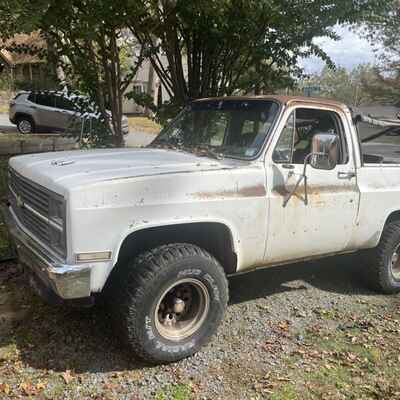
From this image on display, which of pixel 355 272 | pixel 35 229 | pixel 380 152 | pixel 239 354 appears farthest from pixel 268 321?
pixel 380 152

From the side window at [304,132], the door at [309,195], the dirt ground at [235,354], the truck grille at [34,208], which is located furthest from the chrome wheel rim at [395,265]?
the truck grille at [34,208]

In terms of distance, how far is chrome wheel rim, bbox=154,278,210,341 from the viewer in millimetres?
3465

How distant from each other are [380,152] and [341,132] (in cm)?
167

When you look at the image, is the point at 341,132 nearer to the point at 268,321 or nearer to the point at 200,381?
the point at 268,321

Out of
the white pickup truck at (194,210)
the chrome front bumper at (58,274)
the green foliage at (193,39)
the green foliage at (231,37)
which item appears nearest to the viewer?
the chrome front bumper at (58,274)

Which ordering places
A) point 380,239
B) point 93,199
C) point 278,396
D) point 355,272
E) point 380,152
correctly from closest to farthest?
point 93,199 < point 278,396 < point 380,239 < point 355,272 < point 380,152

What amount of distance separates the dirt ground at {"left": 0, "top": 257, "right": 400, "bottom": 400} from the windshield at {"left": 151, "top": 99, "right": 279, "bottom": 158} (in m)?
1.51

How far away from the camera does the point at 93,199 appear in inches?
115

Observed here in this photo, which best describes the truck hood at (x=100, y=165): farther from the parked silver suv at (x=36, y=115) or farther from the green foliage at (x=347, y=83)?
the green foliage at (x=347, y=83)

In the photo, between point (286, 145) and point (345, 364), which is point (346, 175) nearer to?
point (286, 145)

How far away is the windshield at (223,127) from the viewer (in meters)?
3.91

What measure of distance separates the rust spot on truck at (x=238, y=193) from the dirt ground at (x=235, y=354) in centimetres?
121

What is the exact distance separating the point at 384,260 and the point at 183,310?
234cm

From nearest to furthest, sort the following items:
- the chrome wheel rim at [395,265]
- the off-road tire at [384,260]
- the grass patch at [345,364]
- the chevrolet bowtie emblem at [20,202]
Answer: the grass patch at [345,364], the chevrolet bowtie emblem at [20,202], the off-road tire at [384,260], the chrome wheel rim at [395,265]
